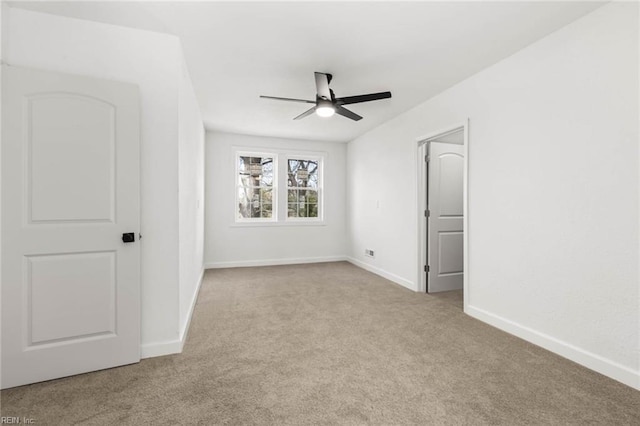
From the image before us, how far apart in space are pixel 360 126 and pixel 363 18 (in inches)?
111

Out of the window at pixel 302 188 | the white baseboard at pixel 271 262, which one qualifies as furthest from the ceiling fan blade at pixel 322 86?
the white baseboard at pixel 271 262

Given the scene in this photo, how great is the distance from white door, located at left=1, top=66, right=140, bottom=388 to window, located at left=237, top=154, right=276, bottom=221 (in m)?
3.53

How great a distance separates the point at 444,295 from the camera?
12.6ft

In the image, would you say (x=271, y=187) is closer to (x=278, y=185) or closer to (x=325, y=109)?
(x=278, y=185)

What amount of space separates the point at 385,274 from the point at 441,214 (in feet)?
4.43

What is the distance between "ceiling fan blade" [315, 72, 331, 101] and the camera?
2.71 meters

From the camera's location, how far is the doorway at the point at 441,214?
392 cm

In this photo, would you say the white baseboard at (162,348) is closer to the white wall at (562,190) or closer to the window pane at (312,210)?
the white wall at (562,190)

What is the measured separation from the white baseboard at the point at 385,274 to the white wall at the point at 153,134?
2.99m

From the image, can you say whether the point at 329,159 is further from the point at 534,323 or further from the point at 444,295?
the point at 534,323

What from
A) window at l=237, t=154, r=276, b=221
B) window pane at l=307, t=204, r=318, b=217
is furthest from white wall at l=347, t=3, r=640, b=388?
window at l=237, t=154, r=276, b=221

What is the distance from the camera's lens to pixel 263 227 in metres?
5.69

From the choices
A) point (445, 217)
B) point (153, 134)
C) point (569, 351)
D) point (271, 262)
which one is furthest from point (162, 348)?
point (445, 217)

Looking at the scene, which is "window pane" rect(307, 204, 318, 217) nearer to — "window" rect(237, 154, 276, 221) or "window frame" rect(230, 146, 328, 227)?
"window frame" rect(230, 146, 328, 227)
